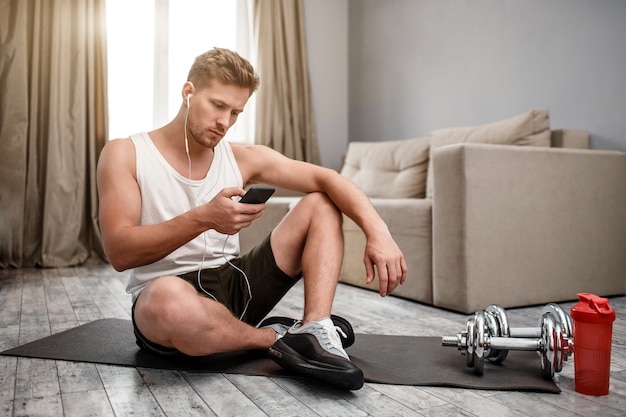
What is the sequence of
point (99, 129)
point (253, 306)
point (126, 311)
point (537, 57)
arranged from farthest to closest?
point (99, 129), point (537, 57), point (126, 311), point (253, 306)

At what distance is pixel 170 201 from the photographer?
1.48 m

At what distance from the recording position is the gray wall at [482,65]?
2.63 metres

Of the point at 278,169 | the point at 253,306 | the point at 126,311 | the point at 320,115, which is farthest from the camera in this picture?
the point at 320,115

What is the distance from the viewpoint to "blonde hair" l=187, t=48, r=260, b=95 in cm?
149

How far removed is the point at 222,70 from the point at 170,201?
0.36 meters

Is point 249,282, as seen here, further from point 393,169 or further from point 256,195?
point 393,169

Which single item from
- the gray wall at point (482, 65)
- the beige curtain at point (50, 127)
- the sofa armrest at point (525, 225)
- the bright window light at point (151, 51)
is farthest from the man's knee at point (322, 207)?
the bright window light at point (151, 51)

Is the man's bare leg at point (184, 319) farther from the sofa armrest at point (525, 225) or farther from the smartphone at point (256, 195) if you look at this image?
the sofa armrest at point (525, 225)

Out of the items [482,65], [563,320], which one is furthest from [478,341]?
[482,65]

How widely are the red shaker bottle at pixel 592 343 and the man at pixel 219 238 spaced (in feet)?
1.31

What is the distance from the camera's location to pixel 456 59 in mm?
3523

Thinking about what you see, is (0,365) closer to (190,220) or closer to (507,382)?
(190,220)

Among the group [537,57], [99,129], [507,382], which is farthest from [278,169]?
[99,129]

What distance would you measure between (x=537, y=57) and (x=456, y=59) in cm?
66
